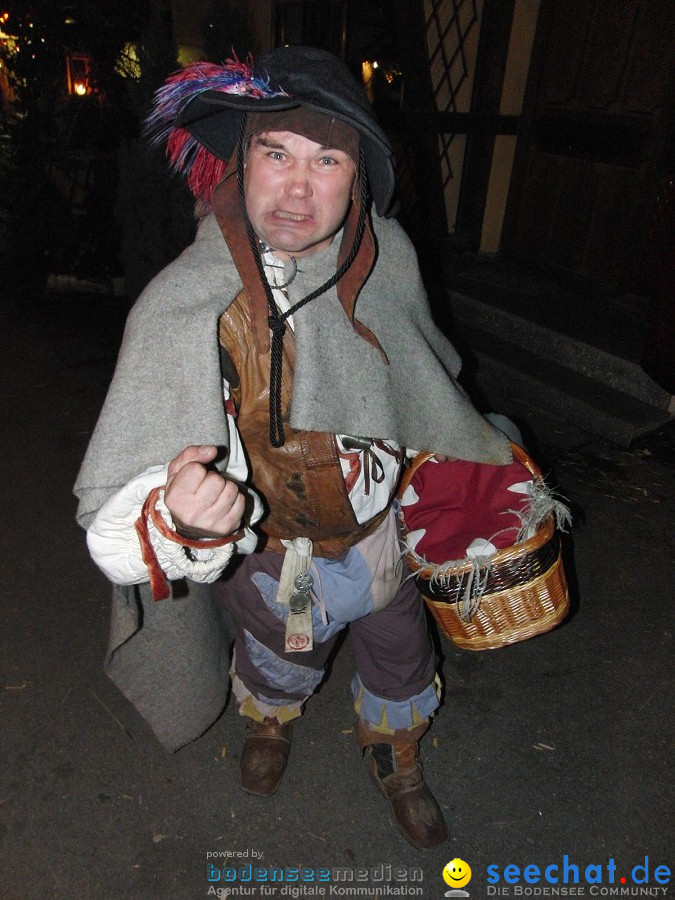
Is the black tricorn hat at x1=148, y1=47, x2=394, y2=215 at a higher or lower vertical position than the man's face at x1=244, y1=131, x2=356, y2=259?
higher

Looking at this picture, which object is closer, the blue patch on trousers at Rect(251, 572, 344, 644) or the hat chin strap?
the hat chin strap

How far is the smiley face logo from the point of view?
1919 millimetres

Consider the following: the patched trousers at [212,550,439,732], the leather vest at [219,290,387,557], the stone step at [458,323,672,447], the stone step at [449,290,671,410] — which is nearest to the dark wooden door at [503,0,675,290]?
the stone step at [449,290,671,410]

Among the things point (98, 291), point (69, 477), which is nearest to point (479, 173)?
point (98, 291)

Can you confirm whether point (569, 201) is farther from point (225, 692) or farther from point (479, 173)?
point (225, 692)

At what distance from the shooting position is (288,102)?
1313 mm

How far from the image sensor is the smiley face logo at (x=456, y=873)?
192 cm

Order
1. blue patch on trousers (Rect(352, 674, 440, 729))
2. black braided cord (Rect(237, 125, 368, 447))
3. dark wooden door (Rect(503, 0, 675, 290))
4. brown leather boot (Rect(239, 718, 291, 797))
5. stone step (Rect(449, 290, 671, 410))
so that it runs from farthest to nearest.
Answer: dark wooden door (Rect(503, 0, 675, 290)), stone step (Rect(449, 290, 671, 410)), brown leather boot (Rect(239, 718, 291, 797)), blue patch on trousers (Rect(352, 674, 440, 729)), black braided cord (Rect(237, 125, 368, 447))

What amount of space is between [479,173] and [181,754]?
19.2 ft

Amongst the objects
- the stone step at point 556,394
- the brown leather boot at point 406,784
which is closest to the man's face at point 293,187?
the brown leather boot at point 406,784

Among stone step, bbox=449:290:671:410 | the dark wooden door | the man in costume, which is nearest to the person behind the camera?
the man in costume

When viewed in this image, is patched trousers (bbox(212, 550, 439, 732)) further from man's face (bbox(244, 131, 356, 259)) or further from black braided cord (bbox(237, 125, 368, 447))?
man's face (bbox(244, 131, 356, 259))

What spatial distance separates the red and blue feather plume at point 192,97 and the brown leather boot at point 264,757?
1.71 meters

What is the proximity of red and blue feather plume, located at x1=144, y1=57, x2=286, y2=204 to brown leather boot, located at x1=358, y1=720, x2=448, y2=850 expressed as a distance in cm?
171
